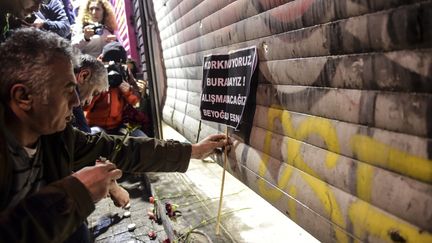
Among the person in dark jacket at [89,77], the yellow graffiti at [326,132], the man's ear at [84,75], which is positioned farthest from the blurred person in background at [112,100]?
the yellow graffiti at [326,132]

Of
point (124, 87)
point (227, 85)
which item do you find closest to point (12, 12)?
point (227, 85)

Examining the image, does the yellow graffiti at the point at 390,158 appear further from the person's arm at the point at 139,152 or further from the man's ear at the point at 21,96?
the man's ear at the point at 21,96

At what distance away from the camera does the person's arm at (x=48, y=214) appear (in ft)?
4.91

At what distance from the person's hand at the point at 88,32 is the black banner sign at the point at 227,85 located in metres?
3.64

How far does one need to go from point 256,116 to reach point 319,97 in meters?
0.78

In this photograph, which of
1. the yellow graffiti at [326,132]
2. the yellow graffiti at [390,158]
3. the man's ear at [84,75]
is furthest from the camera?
the man's ear at [84,75]

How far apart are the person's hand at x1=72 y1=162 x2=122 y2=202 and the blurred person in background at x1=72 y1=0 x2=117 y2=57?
4.80 metres

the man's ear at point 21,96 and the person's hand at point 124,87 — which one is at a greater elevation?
the man's ear at point 21,96

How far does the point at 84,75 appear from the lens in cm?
373

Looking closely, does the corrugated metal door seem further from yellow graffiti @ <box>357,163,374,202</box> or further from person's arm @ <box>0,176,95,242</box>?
person's arm @ <box>0,176,95,242</box>

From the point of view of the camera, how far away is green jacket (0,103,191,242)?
1.53m

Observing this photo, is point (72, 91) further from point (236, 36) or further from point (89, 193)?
point (236, 36)

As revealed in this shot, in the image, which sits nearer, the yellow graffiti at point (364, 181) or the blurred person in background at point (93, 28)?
the yellow graffiti at point (364, 181)

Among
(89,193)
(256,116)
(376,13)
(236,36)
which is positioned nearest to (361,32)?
(376,13)
